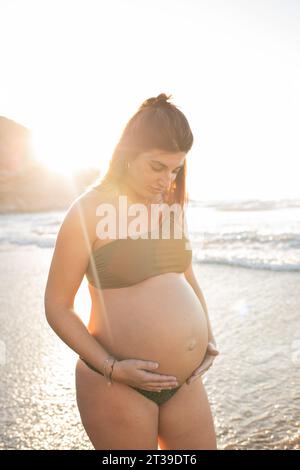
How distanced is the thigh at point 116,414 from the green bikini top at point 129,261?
14.2 inches

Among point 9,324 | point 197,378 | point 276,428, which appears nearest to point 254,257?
point 9,324

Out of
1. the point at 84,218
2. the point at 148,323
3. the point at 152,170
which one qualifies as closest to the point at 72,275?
the point at 84,218

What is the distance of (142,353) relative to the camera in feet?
5.10

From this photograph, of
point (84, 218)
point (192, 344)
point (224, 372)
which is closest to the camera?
point (84, 218)

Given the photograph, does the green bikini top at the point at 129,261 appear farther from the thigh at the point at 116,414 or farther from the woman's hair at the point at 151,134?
the thigh at the point at 116,414

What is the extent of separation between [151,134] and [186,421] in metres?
1.12

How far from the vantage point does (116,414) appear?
59.1 inches

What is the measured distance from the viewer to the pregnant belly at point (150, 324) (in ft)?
5.04

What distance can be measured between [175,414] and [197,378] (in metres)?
0.18

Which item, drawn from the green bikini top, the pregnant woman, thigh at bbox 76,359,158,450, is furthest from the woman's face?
thigh at bbox 76,359,158,450

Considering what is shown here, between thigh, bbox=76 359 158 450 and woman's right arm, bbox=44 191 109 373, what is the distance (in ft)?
0.38

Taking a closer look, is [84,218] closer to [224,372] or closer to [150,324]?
[150,324]

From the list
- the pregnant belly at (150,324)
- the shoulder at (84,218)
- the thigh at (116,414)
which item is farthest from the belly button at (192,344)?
the shoulder at (84,218)

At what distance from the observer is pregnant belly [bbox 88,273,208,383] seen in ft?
5.04
